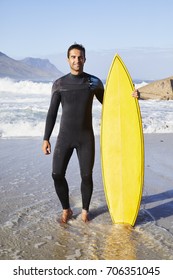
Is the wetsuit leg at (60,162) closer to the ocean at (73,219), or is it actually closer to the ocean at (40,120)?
the ocean at (73,219)

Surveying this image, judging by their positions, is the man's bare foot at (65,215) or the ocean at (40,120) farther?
the ocean at (40,120)

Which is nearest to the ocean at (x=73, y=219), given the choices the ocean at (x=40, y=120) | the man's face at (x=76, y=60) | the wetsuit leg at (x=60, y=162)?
the wetsuit leg at (x=60, y=162)

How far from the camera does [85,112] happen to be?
3471 mm

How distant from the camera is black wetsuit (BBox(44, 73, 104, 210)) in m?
3.43

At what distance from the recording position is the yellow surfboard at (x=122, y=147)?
3545mm

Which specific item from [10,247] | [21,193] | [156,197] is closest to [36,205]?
Answer: [21,193]

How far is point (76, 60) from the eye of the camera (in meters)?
3.36

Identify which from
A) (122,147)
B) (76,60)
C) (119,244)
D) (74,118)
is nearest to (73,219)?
(119,244)

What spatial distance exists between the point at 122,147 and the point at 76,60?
0.90m

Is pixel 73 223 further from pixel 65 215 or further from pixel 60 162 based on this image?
pixel 60 162

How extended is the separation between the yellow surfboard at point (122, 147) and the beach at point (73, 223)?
202 mm

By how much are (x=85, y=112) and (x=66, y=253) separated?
4.07ft

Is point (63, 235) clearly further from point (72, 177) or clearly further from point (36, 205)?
point (72, 177)
